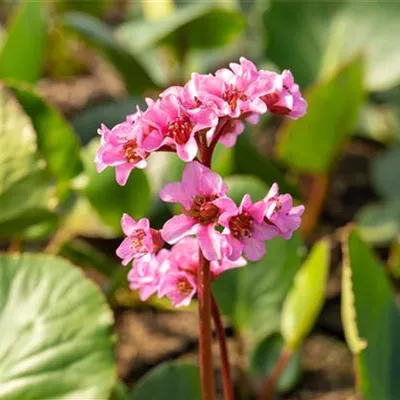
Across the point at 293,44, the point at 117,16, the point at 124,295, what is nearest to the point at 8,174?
the point at 124,295

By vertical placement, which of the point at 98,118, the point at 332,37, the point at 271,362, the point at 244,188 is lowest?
the point at 271,362

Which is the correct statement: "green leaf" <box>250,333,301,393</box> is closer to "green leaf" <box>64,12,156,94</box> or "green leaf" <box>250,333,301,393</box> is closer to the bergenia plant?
the bergenia plant

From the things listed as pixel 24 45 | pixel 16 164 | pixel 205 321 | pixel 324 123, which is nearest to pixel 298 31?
pixel 324 123

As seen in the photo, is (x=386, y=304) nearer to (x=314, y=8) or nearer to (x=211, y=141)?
(x=211, y=141)

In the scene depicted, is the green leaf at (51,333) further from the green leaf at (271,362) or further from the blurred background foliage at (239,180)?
the green leaf at (271,362)

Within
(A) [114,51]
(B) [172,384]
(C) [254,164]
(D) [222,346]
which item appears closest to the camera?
(D) [222,346]

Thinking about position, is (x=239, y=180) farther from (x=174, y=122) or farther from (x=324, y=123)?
(x=174, y=122)

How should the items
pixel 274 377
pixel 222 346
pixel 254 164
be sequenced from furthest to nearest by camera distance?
pixel 254 164 → pixel 274 377 → pixel 222 346
